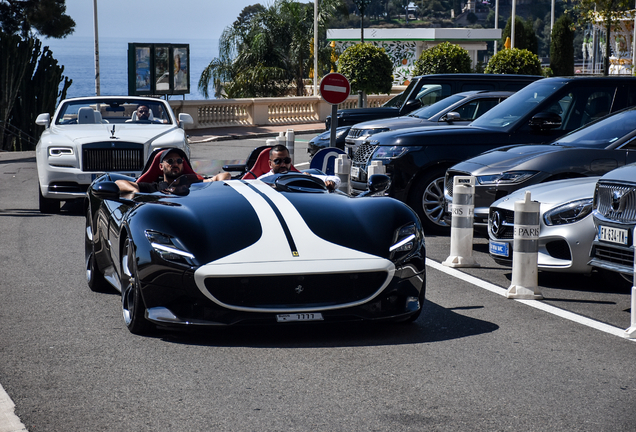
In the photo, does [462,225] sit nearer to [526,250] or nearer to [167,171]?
[526,250]

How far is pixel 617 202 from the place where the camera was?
7.14m

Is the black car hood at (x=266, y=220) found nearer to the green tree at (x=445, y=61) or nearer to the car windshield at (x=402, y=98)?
the car windshield at (x=402, y=98)

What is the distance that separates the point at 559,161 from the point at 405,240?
4.05 m

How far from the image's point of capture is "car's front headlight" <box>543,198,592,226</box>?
7.92m

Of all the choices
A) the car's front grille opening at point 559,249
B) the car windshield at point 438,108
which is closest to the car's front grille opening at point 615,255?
the car's front grille opening at point 559,249

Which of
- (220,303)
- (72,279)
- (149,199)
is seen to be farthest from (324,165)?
(220,303)

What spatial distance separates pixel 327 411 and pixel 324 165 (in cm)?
741

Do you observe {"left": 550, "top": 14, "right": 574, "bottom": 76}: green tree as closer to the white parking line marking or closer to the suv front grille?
the white parking line marking

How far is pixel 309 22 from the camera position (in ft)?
167

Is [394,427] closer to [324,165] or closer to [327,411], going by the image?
[327,411]

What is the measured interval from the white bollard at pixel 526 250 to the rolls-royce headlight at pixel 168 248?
3.02m

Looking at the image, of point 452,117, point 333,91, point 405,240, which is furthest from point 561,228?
point 333,91

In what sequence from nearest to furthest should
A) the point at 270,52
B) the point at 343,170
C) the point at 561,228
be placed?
the point at 561,228
the point at 343,170
the point at 270,52

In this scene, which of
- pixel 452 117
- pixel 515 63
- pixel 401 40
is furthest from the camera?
pixel 401 40
